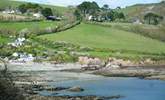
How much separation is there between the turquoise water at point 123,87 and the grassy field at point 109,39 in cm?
2833

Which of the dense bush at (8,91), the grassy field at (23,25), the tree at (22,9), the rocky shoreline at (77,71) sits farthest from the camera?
the tree at (22,9)

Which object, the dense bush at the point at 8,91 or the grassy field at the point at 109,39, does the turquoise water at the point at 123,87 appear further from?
the dense bush at the point at 8,91

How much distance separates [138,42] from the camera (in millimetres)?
125562

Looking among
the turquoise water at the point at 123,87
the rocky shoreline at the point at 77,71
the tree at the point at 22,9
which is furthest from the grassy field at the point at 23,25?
the tree at the point at 22,9

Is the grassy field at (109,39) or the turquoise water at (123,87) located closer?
the turquoise water at (123,87)

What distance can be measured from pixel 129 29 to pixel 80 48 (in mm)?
32891

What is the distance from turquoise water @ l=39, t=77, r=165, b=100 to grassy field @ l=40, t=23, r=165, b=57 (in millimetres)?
28326

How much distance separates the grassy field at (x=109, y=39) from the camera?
116 metres

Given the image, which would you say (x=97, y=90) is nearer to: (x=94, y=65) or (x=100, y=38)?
(x=94, y=65)

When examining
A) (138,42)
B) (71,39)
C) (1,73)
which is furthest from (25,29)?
(1,73)

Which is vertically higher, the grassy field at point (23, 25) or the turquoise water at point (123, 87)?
the grassy field at point (23, 25)

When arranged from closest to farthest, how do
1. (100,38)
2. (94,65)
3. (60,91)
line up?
(60,91) < (94,65) < (100,38)

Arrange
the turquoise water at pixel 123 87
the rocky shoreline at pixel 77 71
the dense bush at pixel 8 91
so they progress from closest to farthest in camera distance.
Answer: the dense bush at pixel 8 91, the turquoise water at pixel 123 87, the rocky shoreline at pixel 77 71

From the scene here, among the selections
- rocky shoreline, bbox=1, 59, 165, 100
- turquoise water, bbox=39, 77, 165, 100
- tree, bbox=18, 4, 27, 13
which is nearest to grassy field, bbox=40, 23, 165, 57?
rocky shoreline, bbox=1, 59, 165, 100
